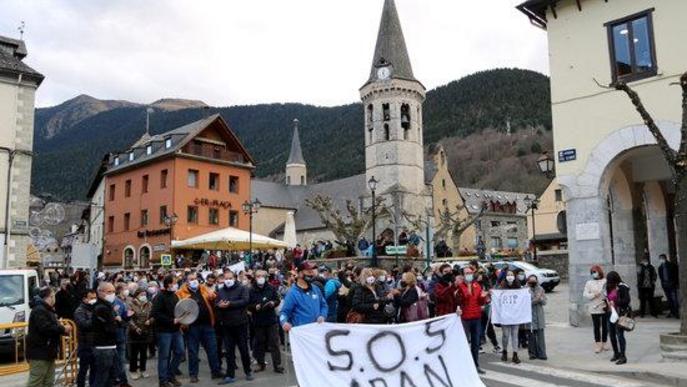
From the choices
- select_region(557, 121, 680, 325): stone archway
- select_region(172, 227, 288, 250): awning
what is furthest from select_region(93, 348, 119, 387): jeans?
select_region(172, 227, 288, 250): awning

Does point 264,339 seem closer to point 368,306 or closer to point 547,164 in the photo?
point 368,306

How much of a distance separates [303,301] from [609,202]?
41.9 feet

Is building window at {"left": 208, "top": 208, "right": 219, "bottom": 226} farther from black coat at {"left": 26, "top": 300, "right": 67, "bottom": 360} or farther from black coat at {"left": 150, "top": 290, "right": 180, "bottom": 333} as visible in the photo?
black coat at {"left": 26, "top": 300, "right": 67, "bottom": 360}

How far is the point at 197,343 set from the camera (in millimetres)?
11195

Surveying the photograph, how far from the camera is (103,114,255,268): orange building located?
48.7m

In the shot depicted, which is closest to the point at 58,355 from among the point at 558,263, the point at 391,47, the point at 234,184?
the point at 558,263

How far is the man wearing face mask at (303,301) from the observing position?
990 centimetres

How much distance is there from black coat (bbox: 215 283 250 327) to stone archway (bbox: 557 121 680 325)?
10.2m

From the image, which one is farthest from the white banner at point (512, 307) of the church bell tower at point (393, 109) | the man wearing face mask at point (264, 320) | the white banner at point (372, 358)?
the church bell tower at point (393, 109)

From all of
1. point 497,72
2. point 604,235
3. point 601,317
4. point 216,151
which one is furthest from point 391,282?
point 497,72

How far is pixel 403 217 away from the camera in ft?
215

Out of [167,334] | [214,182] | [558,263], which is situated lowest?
[167,334]

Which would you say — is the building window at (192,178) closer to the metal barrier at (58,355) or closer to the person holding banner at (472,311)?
the metal barrier at (58,355)

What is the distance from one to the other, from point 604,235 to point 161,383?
12614mm
